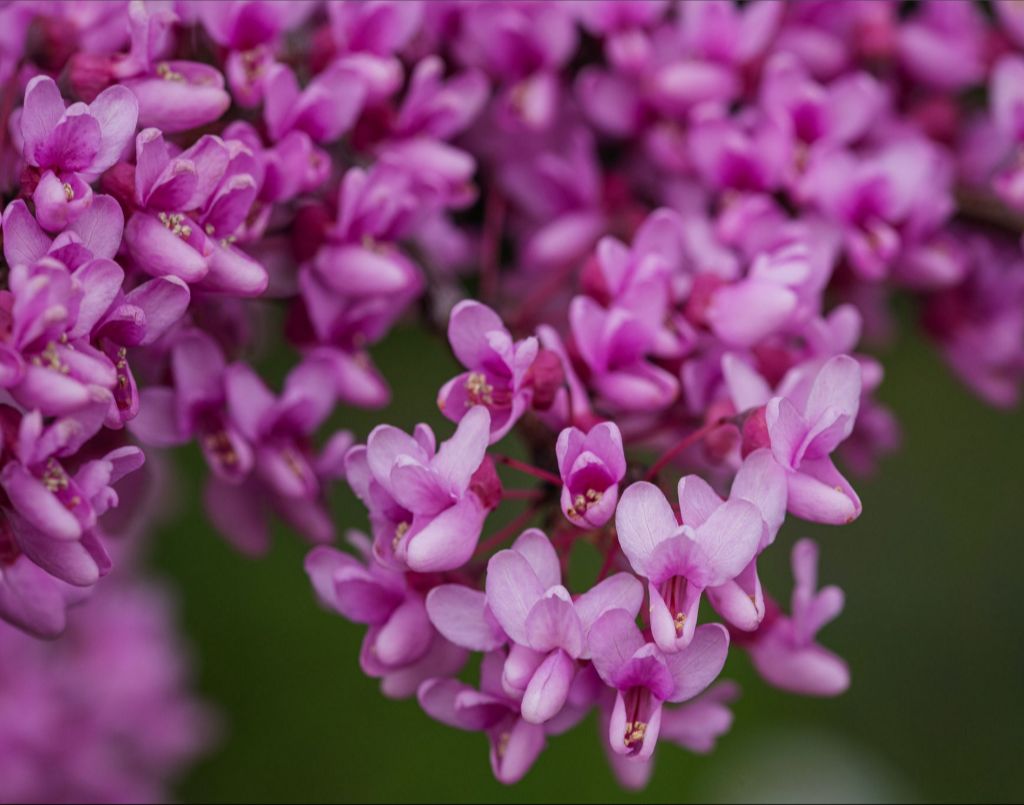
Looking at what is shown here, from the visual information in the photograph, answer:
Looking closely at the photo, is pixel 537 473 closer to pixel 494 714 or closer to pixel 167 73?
pixel 494 714

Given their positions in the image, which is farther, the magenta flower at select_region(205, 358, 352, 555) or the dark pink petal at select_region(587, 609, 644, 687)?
the magenta flower at select_region(205, 358, 352, 555)

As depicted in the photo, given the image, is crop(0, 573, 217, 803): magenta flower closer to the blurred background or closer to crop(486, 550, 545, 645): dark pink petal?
the blurred background

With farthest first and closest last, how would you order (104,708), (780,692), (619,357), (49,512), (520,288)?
(780,692) < (104,708) < (520,288) < (619,357) < (49,512)

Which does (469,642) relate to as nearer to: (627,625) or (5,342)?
(627,625)

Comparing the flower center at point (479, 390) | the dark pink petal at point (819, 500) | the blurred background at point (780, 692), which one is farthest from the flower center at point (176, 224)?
the blurred background at point (780, 692)

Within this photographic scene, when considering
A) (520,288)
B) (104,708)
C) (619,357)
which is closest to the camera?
(619,357)

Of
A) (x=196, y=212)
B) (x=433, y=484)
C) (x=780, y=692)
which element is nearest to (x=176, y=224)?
(x=196, y=212)

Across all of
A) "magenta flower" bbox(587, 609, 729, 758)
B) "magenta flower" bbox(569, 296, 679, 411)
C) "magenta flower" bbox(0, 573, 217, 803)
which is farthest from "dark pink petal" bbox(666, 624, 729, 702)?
"magenta flower" bbox(0, 573, 217, 803)

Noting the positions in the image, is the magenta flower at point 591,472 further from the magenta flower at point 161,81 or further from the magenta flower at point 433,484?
the magenta flower at point 161,81
